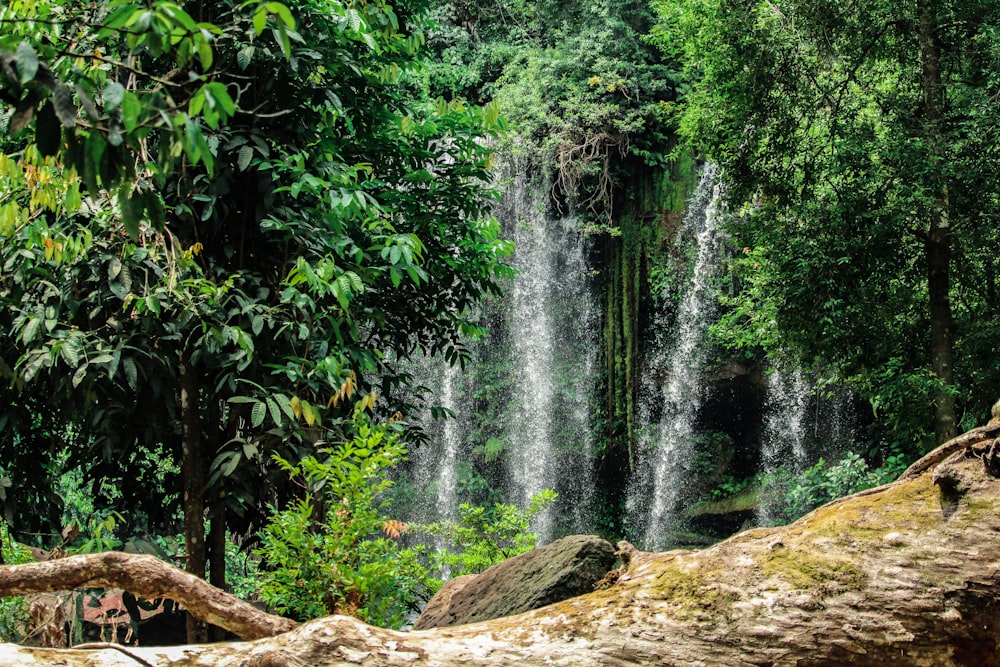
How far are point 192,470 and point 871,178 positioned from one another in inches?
224

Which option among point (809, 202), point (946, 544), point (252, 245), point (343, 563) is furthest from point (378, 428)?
point (809, 202)

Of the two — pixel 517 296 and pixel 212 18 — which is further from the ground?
pixel 212 18

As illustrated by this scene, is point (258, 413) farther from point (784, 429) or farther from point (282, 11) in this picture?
point (784, 429)

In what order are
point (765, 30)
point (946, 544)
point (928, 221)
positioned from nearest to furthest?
point (946, 544), point (928, 221), point (765, 30)

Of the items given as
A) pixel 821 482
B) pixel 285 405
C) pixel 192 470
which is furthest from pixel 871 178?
pixel 192 470

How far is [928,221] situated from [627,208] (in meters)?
6.79

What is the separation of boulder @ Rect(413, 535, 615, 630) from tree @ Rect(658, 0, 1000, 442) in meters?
4.17

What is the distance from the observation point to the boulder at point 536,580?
3537mm

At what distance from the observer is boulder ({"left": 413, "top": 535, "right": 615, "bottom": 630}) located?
354cm

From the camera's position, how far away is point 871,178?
22.7 ft

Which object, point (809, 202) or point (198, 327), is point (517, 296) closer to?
point (809, 202)

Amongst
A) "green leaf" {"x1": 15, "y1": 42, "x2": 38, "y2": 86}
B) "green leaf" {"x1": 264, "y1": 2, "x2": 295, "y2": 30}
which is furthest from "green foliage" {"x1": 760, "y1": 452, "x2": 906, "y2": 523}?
"green leaf" {"x1": 15, "y1": 42, "x2": 38, "y2": 86}

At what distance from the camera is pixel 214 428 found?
4.45 meters

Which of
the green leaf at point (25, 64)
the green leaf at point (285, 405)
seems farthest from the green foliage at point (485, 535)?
the green leaf at point (25, 64)
